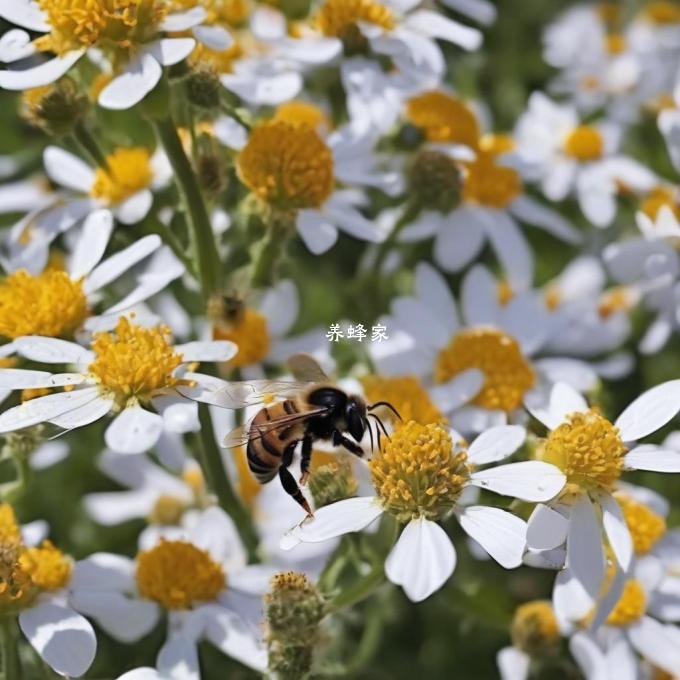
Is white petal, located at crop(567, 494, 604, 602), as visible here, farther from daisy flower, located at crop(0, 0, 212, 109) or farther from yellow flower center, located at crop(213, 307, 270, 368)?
daisy flower, located at crop(0, 0, 212, 109)

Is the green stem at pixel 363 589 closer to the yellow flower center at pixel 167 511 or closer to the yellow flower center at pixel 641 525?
the yellow flower center at pixel 641 525

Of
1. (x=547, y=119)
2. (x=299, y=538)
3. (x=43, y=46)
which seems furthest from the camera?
(x=547, y=119)

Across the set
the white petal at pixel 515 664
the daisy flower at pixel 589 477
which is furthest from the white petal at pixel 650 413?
the white petal at pixel 515 664

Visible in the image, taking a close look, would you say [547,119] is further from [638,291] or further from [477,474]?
[477,474]

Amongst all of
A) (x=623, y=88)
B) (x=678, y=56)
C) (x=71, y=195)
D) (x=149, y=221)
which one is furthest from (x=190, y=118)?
(x=678, y=56)

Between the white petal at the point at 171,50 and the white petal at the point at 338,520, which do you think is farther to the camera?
the white petal at the point at 171,50
